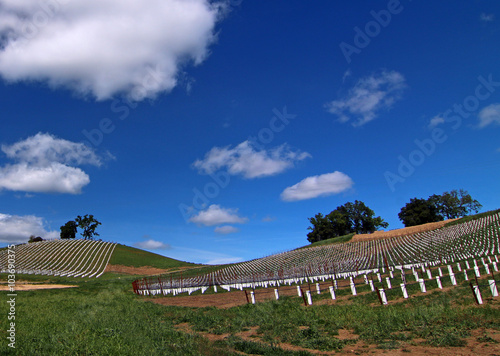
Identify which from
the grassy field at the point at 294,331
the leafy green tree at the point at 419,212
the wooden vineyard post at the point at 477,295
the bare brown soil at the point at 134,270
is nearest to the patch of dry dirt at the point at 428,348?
the grassy field at the point at 294,331

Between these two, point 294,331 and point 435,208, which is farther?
point 435,208

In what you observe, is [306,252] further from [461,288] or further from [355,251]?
[461,288]

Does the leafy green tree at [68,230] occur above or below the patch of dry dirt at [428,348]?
above

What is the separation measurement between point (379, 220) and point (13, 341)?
A: 387 feet

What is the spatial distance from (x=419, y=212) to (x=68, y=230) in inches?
4869

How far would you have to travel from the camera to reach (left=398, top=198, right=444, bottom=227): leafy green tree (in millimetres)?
101525

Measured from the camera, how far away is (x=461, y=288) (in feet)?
50.0

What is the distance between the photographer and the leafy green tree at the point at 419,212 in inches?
3997

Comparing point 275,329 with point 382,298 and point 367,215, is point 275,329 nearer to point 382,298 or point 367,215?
point 382,298

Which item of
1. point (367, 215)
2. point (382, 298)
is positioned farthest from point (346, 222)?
point (382, 298)

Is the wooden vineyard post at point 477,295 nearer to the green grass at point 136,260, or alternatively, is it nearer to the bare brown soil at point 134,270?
the bare brown soil at point 134,270

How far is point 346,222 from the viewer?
112 metres

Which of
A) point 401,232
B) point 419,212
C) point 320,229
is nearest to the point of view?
point 401,232

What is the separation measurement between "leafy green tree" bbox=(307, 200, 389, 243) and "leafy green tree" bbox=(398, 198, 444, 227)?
32.0 ft
